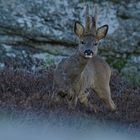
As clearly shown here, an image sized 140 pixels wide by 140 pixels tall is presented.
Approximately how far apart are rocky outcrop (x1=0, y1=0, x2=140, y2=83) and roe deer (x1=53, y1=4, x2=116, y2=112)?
3182 millimetres

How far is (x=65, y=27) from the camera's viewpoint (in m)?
15.1

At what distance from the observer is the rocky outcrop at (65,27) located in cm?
1482

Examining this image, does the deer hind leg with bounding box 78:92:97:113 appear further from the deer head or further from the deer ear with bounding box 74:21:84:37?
the deer ear with bounding box 74:21:84:37

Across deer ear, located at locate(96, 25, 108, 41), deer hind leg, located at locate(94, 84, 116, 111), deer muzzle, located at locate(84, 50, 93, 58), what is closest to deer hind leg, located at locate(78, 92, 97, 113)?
deer hind leg, located at locate(94, 84, 116, 111)

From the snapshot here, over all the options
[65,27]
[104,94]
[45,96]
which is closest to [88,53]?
[45,96]

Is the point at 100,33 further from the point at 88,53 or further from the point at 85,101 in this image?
the point at 85,101

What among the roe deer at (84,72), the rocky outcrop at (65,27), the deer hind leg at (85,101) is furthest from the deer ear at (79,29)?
the rocky outcrop at (65,27)

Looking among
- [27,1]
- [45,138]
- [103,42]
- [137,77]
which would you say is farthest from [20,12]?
[45,138]

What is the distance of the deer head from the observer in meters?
11.2

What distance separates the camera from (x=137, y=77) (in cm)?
1501

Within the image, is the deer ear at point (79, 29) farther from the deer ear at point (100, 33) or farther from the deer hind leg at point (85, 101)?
the deer hind leg at point (85, 101)

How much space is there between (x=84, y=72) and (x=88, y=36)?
583 millimetres

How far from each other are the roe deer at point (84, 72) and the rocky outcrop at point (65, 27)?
318 centimetres

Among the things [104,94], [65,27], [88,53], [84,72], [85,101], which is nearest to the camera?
[88,53]
